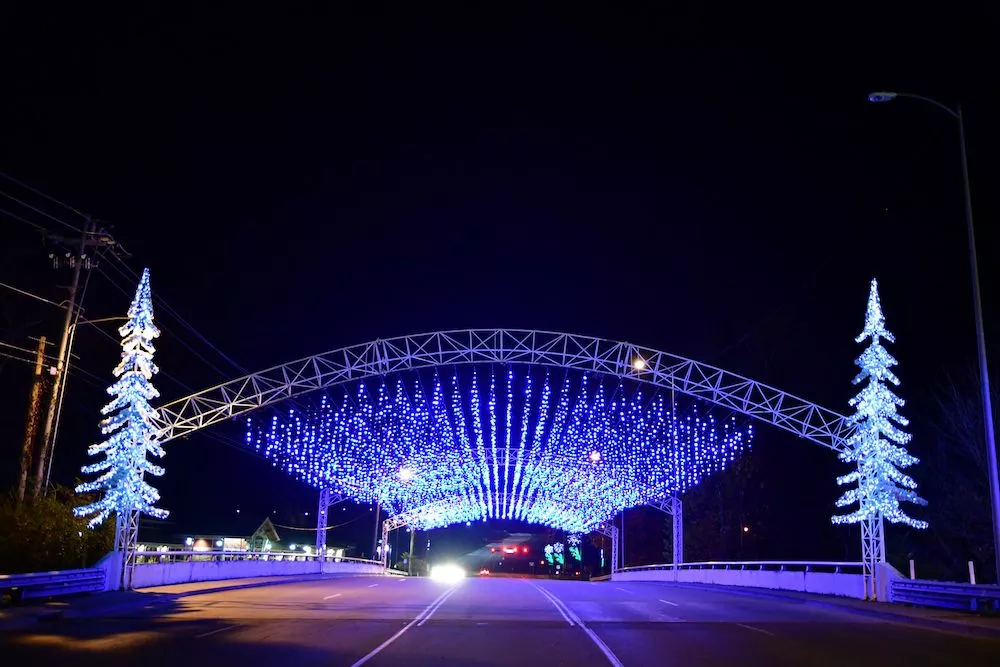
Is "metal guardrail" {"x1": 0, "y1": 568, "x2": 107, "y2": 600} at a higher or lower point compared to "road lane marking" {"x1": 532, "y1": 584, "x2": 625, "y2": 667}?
higher

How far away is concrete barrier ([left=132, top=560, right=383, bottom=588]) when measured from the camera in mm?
27375

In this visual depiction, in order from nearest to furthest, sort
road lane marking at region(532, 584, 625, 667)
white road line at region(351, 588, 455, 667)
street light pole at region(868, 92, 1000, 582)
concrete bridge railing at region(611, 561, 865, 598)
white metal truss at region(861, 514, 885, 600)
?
white road line at region(351, 588, 455, 667) → road lane marking at region(532, 584, 625, 667) → street light pole at region(868, 92, 1000, 582) → white metal truss at region(861, 514, 885, 600) → concrete bridge railing at region(611, 561, 865, 598)

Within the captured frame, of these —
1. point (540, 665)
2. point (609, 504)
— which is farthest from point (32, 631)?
point (609, 504)

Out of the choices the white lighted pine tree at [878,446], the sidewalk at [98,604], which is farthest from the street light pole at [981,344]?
the sidewalk at [98,604]

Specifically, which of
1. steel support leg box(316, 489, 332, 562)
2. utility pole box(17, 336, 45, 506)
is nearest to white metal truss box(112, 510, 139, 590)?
utility pole box(17, 336, 45, 506)

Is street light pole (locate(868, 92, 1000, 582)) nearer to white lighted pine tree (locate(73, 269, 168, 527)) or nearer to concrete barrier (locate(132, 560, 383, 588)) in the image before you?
white lighted pine tree (locate(73, 269, 168, 527))

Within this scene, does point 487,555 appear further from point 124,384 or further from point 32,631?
point 32,631

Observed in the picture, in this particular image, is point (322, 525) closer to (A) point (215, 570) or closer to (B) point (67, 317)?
(A) point (215, 570)

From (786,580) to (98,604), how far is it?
2349 centimetres

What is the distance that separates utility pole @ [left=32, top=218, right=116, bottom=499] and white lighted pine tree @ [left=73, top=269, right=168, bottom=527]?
1230mm

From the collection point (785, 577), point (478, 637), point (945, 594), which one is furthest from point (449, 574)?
point (478, 637)

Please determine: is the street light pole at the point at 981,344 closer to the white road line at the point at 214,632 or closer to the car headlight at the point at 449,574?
the white road line at the point at 214,632

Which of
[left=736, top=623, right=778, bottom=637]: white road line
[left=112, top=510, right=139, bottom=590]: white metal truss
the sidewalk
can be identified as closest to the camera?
the sidewalk

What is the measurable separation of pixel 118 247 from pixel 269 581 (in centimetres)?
1548
